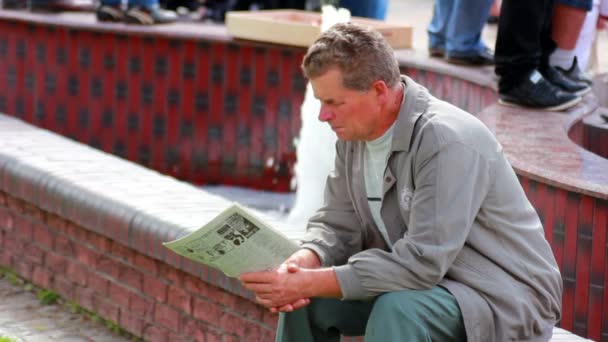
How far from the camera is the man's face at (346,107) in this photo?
3.09 metres

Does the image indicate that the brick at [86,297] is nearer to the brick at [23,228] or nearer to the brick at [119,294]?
the brick at [119,294]

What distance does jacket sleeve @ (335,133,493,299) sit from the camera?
9.82 feet

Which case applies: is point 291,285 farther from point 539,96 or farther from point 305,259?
point 539,96

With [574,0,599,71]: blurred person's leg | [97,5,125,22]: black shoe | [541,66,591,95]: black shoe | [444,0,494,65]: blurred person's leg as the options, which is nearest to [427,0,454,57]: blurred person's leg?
[444,0,494,65]: blurred person's leg

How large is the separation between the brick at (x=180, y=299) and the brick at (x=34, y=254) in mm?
848

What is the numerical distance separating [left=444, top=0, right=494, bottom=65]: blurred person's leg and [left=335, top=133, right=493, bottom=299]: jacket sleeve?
3.17 metres

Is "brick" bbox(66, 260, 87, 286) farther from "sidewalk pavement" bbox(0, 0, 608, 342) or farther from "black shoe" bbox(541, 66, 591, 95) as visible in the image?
"black shoe" bbox(541, 66, 591, 95)

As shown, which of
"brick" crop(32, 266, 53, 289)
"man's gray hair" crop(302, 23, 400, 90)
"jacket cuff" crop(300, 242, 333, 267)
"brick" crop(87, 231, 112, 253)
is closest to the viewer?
"man's gray hair" crop(302, 23, 400, 90)

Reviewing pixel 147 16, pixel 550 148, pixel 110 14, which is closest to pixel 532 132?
pixel 550 148

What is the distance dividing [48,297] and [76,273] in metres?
0.22

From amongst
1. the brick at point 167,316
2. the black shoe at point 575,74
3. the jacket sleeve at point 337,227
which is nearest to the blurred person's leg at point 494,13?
the black shoe at point 575,74

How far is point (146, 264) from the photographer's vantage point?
440cm

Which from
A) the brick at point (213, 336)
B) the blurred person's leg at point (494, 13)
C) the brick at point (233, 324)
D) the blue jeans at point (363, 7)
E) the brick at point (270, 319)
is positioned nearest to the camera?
the brick at point (270, 319)

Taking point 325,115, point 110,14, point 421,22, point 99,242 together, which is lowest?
point 421,22
